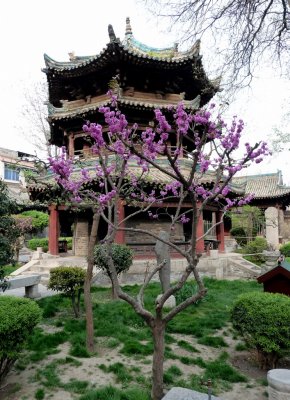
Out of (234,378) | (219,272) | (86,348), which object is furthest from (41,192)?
(234,378)

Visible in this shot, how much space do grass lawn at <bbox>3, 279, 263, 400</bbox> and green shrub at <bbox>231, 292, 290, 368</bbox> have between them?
0.51 meters

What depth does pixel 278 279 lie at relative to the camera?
5.74 m

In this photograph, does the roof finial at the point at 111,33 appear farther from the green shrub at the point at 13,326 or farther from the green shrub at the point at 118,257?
the green shrub at the point at 13,326

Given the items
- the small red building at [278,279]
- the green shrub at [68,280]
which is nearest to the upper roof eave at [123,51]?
the green shrub at [68,280]

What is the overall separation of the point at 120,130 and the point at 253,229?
966 inches

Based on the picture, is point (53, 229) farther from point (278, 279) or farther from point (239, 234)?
point (239, 234)

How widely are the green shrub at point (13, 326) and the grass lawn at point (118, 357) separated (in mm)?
480

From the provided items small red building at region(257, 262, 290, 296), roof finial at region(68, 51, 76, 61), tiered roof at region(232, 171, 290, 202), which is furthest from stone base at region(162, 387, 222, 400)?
A: tiered roof at region(232, 171, 290, 202)

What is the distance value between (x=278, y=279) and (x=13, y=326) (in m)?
4.33

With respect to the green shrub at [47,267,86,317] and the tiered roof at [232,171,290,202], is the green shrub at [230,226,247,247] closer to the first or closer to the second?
the tiered roof at [232,171,290,202]

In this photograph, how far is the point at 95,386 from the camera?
4.19m

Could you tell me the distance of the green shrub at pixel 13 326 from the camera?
3.83 m

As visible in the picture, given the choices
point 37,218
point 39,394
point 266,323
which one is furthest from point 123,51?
point 37,218

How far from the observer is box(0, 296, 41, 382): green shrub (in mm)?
3828
